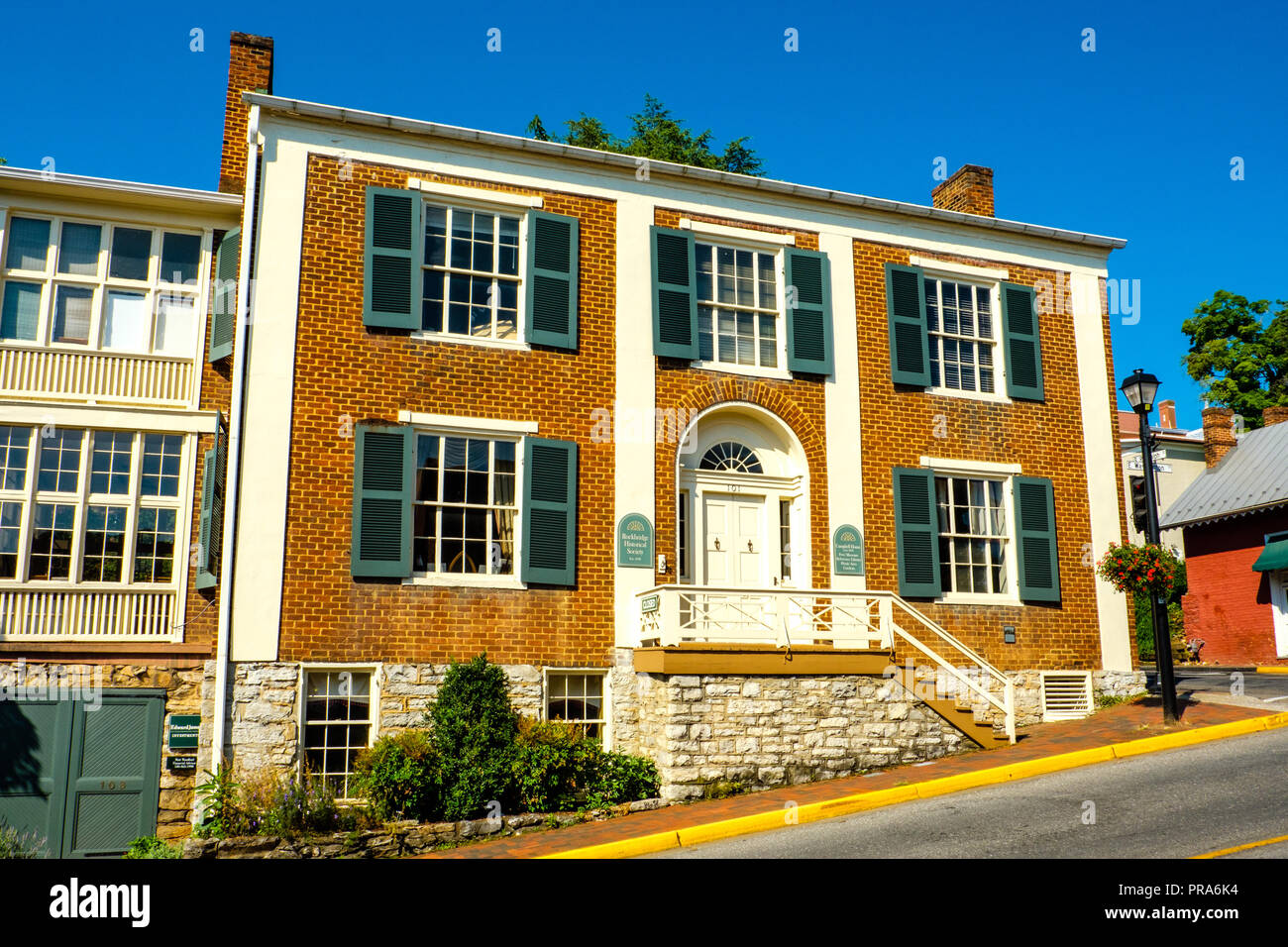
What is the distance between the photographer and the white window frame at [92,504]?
1377 cm

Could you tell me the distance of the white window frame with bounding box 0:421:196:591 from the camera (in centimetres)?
1377

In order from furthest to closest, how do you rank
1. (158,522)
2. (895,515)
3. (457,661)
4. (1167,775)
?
(895,515) < (158,522) < (457,661) < (1167,775)

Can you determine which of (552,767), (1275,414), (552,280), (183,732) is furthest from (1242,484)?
(183,732)

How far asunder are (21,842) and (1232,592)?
2593cm

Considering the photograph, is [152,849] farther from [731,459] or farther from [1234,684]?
[1234,684]

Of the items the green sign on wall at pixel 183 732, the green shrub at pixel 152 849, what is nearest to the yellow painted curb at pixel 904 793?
the green shrub at pixel 152 849

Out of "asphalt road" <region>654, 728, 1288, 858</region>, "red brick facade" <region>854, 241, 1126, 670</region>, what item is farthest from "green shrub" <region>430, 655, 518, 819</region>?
"red brick facade" <region>854, 241, 1126, 670</region>

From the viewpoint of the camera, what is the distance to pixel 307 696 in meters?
13.0

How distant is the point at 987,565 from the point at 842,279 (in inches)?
189

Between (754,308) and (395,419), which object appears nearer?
(395,419)

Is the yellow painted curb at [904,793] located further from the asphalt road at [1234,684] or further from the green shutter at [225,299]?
the green shutter at [225,299]

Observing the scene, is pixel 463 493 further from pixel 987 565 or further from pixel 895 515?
pixel 987 565
